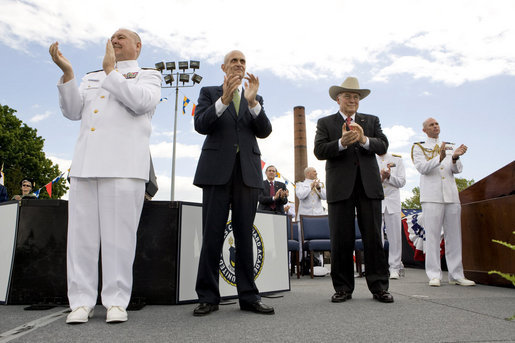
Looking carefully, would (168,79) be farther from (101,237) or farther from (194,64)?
(101,237)

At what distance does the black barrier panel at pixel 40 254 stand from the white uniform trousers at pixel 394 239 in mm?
4756

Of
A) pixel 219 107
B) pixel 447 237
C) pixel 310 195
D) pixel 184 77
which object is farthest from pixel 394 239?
pixel 184 77

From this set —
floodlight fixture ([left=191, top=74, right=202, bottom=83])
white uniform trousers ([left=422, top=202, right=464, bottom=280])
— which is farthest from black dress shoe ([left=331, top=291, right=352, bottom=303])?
floodlight fixture ([left=191, top=74, right=202, bottom=83])

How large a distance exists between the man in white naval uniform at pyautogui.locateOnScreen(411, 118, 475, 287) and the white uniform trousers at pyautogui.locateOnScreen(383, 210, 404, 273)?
1063 mm

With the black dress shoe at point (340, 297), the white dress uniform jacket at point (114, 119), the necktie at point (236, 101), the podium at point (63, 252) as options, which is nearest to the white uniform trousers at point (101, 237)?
the white dress uniform jacket at point (114, 119)

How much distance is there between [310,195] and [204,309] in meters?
5.81

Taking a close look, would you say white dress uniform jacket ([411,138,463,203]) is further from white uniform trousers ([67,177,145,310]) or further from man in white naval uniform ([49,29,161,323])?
white uniform trousers ([67,177,145,310])

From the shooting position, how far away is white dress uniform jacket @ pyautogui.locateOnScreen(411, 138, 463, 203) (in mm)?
5219

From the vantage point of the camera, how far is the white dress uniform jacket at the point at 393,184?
6.49 m

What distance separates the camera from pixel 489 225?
5137mm

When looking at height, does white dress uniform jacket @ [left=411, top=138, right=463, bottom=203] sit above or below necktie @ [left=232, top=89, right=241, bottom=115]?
below

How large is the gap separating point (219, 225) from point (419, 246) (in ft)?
18.8

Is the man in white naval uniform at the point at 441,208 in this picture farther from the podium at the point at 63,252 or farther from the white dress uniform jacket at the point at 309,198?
the white dress uniform jacket at the point at 309,198

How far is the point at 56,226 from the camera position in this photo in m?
3.56
